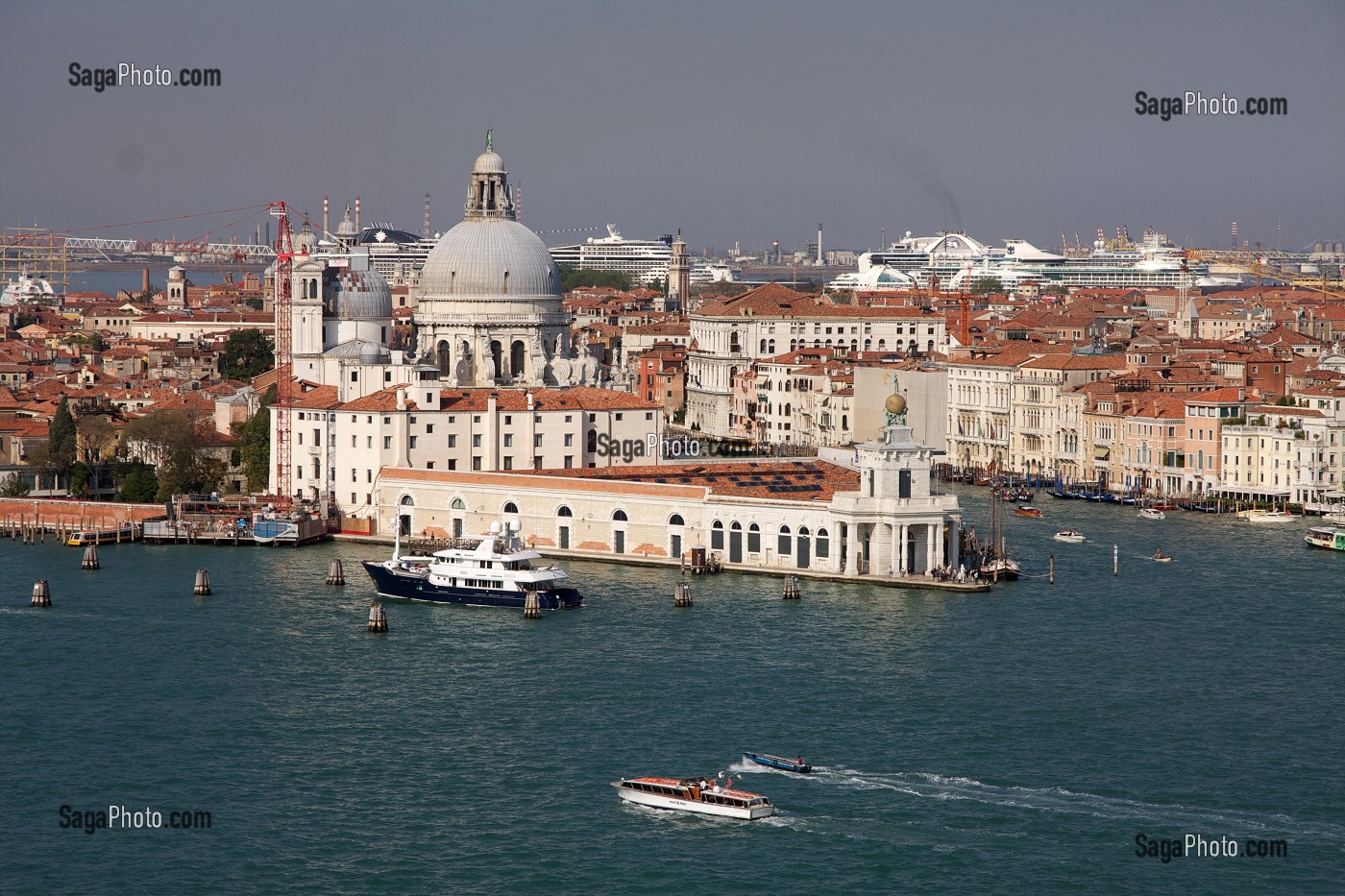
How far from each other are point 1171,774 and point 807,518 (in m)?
10.8

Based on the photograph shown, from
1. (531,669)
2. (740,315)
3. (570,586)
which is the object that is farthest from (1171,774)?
(740,315)

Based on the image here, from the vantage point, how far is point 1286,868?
16828 mm

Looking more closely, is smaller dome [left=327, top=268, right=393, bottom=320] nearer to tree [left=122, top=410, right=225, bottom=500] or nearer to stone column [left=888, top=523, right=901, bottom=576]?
tree [left=122, top=410, right=225, bottom=500]

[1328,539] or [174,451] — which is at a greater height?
[174,451]

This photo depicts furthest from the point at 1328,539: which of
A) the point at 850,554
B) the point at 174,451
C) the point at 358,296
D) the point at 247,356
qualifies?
the point at 247,356

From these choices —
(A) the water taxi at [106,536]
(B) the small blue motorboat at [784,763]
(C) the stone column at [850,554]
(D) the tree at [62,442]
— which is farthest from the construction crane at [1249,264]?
(B) the small blue motorboat at [784,763]

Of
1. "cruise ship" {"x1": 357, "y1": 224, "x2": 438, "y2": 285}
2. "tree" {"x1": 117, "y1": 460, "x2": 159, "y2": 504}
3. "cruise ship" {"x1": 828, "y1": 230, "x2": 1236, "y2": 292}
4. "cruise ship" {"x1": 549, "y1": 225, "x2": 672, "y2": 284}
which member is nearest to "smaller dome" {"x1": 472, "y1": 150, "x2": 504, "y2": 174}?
"tree" {"x1": 117, "y1": 460, "x2": 159, "y2": 504}

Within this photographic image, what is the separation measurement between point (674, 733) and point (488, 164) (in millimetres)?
22800

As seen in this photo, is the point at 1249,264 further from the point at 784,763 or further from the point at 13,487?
the point at 784,763

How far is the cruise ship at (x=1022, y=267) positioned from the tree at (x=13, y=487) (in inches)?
2612

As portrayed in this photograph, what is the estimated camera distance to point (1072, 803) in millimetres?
18266

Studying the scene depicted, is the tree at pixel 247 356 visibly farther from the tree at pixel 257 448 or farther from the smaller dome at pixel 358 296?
the tree at pixel 257 448

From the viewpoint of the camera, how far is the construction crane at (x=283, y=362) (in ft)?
118

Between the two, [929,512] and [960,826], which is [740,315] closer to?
[929,512]
